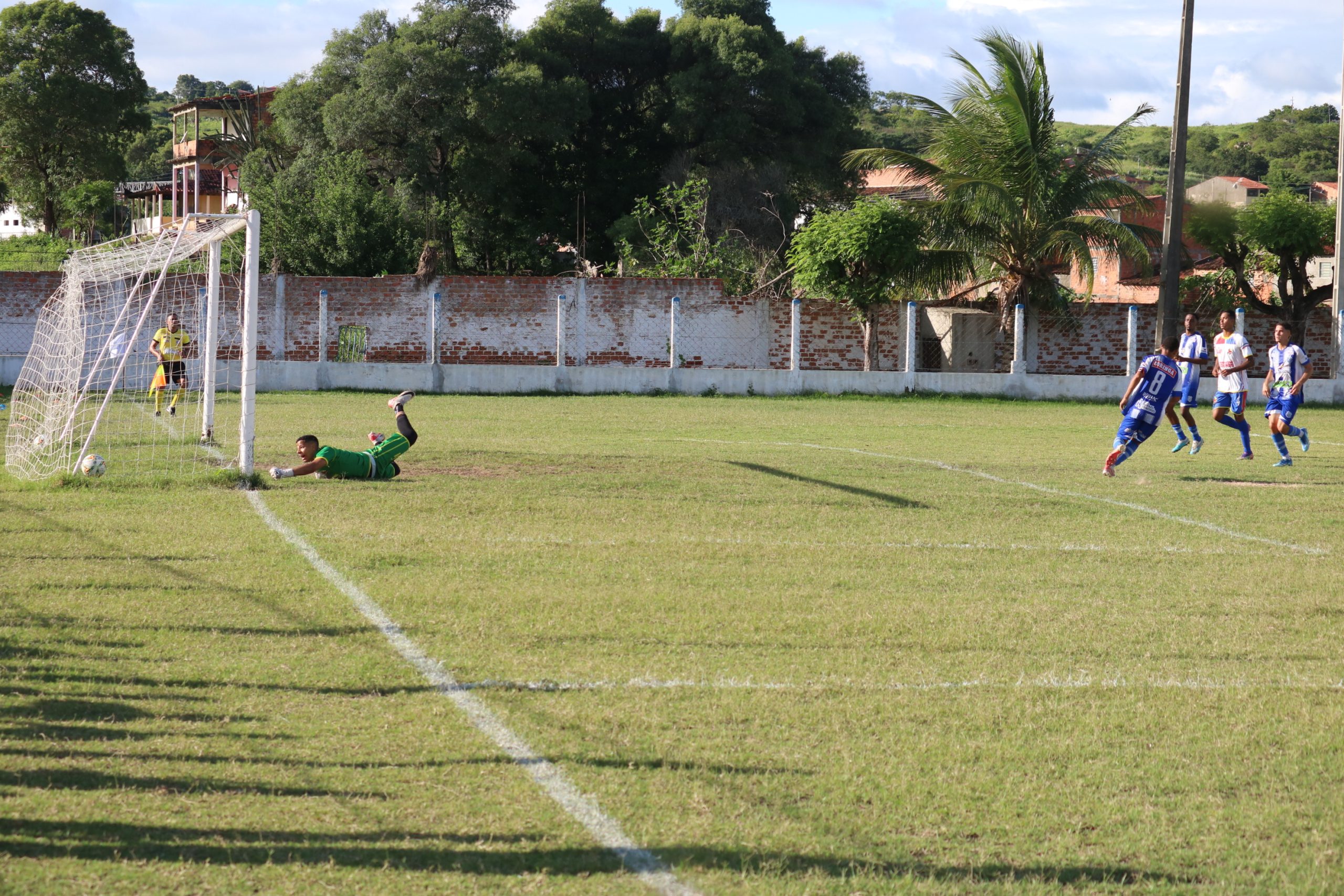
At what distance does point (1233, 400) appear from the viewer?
15.8 m

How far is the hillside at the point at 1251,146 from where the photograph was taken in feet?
240

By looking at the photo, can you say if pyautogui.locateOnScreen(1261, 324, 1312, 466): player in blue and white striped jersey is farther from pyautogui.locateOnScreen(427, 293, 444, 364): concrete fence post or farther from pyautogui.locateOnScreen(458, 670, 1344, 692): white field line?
pyautogui.locateOnScreen(427, 293, 444, 364): concrete fence post

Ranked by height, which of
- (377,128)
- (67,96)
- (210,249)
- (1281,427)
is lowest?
(1281,427)

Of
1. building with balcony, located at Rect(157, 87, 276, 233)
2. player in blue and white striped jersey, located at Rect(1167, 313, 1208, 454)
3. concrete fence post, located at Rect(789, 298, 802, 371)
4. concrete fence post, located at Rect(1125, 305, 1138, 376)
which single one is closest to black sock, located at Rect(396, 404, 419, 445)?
player in blue and white striped jersey, located at Rect(1167, 313, 1208, 454)

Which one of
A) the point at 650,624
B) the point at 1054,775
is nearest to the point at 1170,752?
the point at 1054,775

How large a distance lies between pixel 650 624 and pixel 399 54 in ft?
106

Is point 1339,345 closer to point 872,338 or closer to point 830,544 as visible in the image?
point 872,338

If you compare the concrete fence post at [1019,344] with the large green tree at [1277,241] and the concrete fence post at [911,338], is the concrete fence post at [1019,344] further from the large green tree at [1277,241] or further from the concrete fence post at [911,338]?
the large green tree at [1277,241]

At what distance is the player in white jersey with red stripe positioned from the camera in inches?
607

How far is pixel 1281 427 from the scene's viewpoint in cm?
1448

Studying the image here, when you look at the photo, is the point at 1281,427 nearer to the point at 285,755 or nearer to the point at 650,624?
the point at 650,624

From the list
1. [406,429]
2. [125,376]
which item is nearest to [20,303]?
[125,376]

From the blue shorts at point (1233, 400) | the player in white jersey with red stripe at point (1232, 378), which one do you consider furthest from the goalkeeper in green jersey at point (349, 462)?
the blue shorts at point (1233, 400)

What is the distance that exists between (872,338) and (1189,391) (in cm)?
1157
